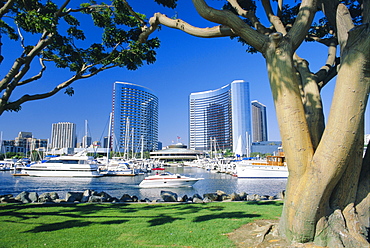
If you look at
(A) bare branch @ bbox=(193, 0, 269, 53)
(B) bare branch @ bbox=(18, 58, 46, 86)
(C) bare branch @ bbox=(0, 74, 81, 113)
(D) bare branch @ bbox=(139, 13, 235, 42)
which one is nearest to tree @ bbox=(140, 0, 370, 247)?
(A) bare branch @ bbox=(193, 0, 269, 53)

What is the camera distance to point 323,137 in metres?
4.50

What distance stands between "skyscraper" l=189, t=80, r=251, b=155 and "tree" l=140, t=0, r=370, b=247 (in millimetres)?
140551

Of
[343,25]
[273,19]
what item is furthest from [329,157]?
[273,19]

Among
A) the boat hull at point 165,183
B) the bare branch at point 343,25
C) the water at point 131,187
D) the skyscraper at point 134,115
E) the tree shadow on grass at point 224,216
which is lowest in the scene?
the water at point 131,187

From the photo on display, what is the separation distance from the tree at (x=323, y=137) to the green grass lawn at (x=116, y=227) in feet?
5.71

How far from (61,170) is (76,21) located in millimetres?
39017

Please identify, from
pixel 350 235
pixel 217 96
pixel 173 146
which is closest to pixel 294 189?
pixel 350 235

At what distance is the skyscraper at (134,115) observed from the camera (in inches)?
5960

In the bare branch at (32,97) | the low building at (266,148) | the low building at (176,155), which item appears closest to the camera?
the bare branch at (32,97)

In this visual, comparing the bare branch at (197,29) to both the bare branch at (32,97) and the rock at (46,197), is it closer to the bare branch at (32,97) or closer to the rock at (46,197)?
the bare branch at (32,97)

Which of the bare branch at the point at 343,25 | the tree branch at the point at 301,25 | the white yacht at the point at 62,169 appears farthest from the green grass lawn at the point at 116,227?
the white yacht at the point at 62,169

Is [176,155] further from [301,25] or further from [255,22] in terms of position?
[301,25]

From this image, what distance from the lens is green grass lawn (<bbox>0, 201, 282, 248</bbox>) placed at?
17.2ft

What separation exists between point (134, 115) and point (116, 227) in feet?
516
